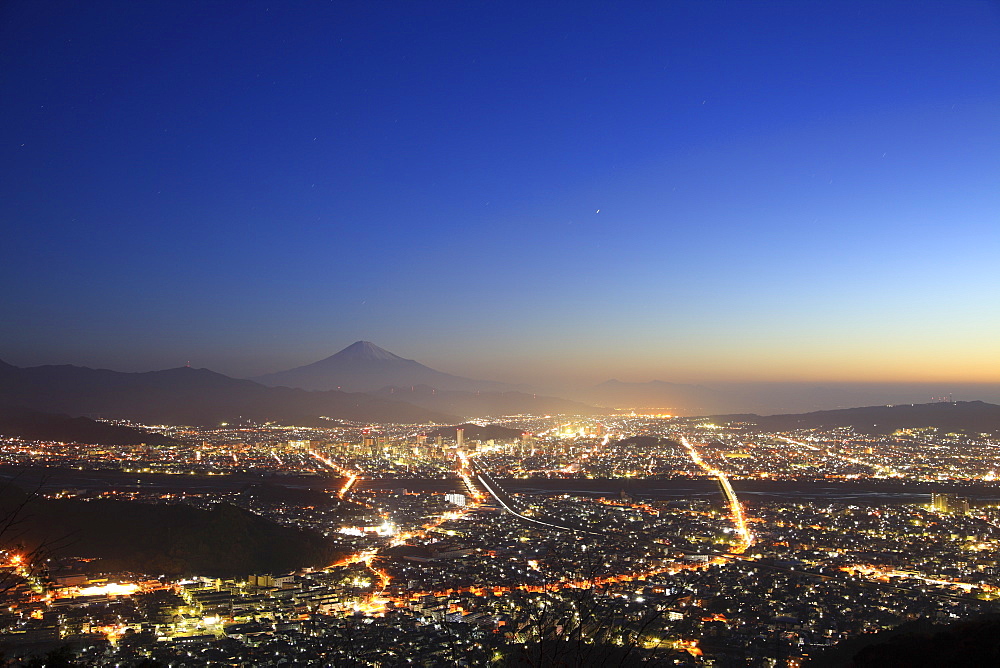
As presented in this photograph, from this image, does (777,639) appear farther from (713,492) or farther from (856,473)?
(856,473)

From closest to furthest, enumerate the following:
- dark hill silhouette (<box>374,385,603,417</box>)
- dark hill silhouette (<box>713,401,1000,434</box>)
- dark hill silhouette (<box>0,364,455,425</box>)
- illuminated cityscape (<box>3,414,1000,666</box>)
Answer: illuminated cityscape (<box>3,414,1000,666</box>) < dark hill silhouette (<box>713,401,1000,434</box>) < dark hill silhouette (<box>0,364,455,425</box>) < dark hill silhouette (<box>374,385,603,417</box>)

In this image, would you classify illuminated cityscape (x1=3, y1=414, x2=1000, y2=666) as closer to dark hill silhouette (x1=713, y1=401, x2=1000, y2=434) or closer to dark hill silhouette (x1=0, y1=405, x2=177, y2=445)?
dark hill silhouette (x1=0, y1=405, x2=177, y2=445)

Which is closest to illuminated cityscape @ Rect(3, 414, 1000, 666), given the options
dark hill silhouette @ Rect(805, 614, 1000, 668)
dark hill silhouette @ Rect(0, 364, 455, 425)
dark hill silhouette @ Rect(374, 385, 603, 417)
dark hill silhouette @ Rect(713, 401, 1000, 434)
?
dark hill silhouette @ Rect(805, 614, 1000, 668)

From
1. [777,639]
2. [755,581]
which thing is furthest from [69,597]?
[755,581]

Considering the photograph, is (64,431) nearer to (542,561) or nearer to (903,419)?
(542,561)

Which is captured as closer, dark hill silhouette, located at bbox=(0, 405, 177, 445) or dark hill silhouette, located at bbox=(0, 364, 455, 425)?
dark hill silhouette, located at bbox=(0, 405, 177, 445)

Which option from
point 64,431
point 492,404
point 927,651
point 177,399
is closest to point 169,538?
point 927,651
